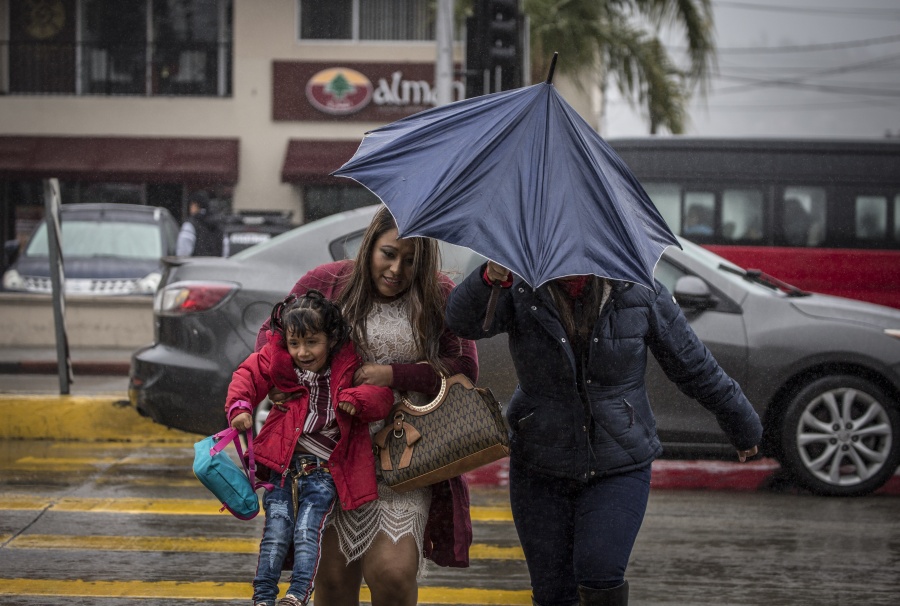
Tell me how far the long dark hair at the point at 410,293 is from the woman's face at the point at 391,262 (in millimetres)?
15

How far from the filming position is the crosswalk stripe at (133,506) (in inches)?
248

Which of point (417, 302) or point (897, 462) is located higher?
point (417, 302)

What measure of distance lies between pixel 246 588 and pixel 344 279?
2012mm

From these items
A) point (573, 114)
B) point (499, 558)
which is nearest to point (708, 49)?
point (499, 558)

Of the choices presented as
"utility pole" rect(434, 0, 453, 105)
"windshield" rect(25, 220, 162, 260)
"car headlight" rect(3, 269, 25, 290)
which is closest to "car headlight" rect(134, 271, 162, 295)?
"windshield" rect(25, 220, 162, 260)

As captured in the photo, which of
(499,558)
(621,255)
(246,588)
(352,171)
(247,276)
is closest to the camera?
(621,255)

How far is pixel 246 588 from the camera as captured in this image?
4949 millimetres

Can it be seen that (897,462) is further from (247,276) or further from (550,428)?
(550,428)

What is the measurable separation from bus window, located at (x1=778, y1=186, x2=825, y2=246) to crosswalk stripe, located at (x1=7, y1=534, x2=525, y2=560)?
781 centimetres

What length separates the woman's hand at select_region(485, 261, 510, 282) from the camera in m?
3.17

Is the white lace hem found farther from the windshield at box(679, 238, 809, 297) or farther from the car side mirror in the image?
the windshield at box(679, 238, 809, 297)

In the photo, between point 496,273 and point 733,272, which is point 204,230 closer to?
point 733,272

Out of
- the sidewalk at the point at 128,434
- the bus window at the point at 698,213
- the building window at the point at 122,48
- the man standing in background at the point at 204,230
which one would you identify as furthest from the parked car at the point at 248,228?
the building window at the point at 122,48

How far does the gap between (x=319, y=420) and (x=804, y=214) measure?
1027 centimetres
